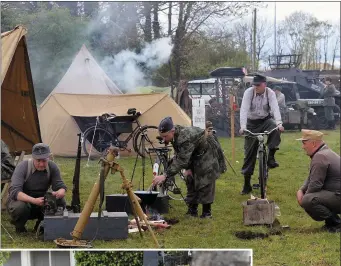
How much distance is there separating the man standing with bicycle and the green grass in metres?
0.07

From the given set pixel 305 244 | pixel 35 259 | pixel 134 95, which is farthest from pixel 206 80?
pixel 35 259

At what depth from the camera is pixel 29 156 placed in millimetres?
5156

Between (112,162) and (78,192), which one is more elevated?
(112,162)

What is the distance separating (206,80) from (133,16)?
78 centimetres

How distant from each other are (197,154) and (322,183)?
0.97 metres

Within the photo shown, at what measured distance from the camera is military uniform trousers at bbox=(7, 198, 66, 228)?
4.71m

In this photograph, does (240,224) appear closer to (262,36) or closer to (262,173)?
(262,173)

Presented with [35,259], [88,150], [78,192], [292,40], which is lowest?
[35,259]

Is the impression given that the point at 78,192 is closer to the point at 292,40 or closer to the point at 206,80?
the point at 206,80

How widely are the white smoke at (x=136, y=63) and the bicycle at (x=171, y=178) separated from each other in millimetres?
544

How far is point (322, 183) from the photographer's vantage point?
4.51 meters

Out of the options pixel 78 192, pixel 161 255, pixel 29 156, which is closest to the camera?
pixel 161 255

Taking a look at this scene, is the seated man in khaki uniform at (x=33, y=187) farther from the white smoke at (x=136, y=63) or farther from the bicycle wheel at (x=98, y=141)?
the white smoke at (x=136, y=63)

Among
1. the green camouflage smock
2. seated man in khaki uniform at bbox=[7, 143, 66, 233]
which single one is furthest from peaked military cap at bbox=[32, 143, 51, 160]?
the green camouflage smock
